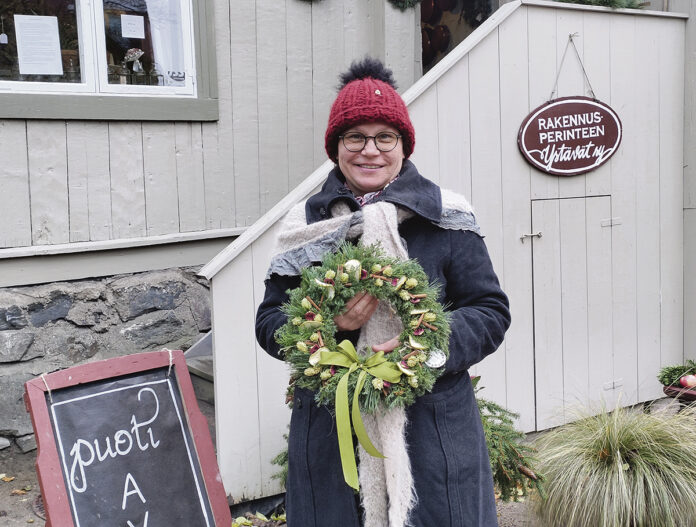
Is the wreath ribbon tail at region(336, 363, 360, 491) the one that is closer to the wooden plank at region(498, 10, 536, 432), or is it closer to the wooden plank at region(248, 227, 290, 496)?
the wooden plank at region(248, 227, 290, 496)

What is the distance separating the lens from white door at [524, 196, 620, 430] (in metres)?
4.29

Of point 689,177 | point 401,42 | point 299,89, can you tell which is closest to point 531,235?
point 689,177

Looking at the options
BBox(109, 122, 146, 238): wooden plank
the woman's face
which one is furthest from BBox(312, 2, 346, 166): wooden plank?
the woman's face

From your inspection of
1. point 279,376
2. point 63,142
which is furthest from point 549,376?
point 63,142

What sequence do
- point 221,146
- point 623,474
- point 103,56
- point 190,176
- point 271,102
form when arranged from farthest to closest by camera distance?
point 271,102 < point 221,146 < point 190,176 < point 103,56 < point 623,474

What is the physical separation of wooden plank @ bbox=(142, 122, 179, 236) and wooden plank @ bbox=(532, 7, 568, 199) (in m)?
2.12

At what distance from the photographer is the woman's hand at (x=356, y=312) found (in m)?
1.97

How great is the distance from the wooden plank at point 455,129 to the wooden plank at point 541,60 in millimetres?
420

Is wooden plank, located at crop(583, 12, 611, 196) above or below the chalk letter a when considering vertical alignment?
above

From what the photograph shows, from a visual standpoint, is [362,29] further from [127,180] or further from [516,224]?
[516,224]

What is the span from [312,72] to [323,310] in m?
3.75

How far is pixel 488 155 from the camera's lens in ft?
13.4

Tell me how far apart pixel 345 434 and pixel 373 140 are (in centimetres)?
78

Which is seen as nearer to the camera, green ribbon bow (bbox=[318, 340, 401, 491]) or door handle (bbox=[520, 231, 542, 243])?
green ribbon bow (bbox=[318, 340, 401, 491])
